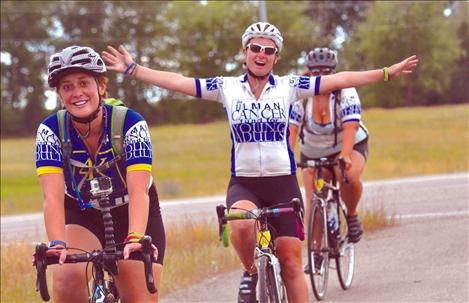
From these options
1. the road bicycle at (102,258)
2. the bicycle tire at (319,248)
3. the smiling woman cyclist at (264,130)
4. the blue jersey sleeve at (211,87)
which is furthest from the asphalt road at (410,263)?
the road bicycle at (102,258)

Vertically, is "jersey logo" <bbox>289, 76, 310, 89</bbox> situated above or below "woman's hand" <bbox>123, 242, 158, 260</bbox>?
above

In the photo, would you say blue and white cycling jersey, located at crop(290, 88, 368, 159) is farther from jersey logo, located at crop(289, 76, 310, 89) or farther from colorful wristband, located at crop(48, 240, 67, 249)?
colorful wristband, located at crop(48, 240, 67, 249)

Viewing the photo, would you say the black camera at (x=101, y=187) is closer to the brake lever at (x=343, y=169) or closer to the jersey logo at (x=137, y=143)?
the jersey logo at (x=137, y=143)

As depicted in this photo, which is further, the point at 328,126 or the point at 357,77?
the point at 328,126

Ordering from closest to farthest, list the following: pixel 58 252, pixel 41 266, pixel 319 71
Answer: pixel 41 266, pixel 58 252, pixel 319 71

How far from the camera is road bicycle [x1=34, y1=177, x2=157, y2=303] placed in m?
5.38

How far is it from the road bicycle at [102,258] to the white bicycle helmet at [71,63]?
1.81ft

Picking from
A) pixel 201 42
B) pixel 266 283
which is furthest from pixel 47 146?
pixel 201 42

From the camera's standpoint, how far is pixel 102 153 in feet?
19.8

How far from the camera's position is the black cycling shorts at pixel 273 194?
7.81 meters

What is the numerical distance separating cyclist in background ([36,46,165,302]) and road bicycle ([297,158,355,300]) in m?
4.30

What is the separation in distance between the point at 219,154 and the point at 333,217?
161 ft

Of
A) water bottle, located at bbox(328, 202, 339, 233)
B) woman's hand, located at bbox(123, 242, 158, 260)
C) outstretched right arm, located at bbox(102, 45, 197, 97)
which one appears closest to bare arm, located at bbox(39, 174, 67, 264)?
woman's hand, located at bbox(123, 242, 158, 260)

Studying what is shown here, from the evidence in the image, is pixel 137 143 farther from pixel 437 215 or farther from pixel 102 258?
pixel 437 215
